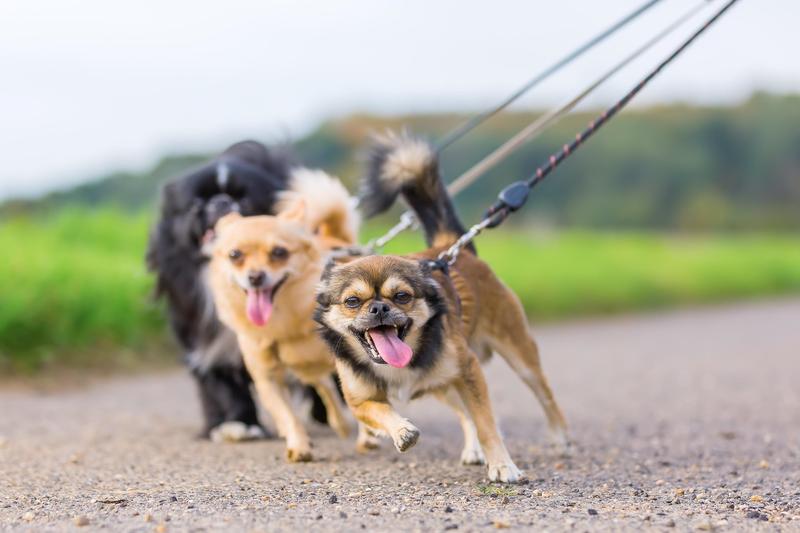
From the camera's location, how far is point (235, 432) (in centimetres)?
585

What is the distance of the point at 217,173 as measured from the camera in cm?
586

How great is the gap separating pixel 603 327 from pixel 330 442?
9.10 meters

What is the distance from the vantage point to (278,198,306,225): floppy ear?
5301 mm

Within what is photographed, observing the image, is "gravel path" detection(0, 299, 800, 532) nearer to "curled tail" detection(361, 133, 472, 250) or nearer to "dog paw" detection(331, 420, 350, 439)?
"dog paw" detection(331, 420, 350, 439)

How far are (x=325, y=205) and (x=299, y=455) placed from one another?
1.44 m

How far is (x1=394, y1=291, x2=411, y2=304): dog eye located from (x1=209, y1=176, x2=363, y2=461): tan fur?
0.83 meters

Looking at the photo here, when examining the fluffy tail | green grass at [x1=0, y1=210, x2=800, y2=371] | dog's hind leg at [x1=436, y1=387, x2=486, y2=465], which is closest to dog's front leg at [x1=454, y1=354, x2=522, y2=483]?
dog's hind leg at [x1=436, y1=387, x2=486, y2=465]

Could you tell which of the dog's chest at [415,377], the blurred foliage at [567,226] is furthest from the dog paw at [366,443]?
the blurred foliage at [567,226]

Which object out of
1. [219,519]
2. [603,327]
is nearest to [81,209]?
[603,327]

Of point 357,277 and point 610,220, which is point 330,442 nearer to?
point 357,277

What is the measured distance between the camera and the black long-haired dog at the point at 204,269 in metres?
5.87

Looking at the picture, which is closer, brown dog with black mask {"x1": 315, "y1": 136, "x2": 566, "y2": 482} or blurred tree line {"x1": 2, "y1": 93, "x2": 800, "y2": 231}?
brown dog with black mask {"x1": 315, "y1": 136, "x2": 566, "y2": 482}

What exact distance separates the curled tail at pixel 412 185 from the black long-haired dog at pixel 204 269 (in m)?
0.87

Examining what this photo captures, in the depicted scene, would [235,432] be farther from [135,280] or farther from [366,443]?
[135,280]
